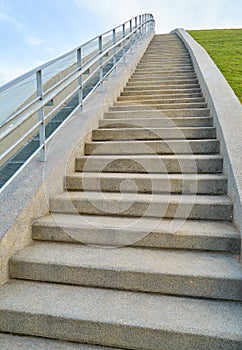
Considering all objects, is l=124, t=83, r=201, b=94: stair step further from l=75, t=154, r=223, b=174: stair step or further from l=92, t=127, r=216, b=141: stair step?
l=75, t=154, r=223, b=174: stair step

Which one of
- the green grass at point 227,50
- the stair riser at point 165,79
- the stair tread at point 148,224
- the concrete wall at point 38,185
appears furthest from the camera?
the green grass at point 227,50

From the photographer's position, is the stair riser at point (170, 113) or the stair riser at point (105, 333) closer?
the stair riser at point (105, 333)

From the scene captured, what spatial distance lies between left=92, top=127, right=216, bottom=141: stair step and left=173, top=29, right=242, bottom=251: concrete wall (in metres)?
0.18

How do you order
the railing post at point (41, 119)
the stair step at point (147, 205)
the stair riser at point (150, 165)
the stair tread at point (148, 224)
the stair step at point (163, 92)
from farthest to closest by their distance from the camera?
the stair step at point (163, 92) → the stair riser at point (150, 165) → the railing post at point (41, 119) → the stair step at point (147, 205) → the stair tread at point (148, 224)

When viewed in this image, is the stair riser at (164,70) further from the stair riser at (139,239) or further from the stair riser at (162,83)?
the stair riser at (139,239)

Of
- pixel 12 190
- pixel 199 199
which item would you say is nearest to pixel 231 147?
pixel 199 199

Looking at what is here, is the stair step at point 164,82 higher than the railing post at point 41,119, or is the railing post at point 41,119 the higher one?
the stair step at point 164,82

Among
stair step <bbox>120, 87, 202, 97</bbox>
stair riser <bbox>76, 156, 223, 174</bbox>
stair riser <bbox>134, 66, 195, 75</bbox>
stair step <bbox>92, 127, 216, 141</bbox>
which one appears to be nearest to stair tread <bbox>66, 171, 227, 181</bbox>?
stair riser <bbox>76, 156, 223, 174</bbox>

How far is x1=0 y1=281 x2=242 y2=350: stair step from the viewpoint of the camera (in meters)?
1.96

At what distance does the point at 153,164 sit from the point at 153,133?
720 mm

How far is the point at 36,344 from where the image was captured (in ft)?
6.86

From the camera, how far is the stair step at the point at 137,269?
225cm

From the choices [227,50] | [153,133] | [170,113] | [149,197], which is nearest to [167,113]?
[170,113]

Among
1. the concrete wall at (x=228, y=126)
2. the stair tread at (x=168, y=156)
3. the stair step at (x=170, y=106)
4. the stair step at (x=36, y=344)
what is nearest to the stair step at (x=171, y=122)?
the concrete wall at (x=228, y=126)
